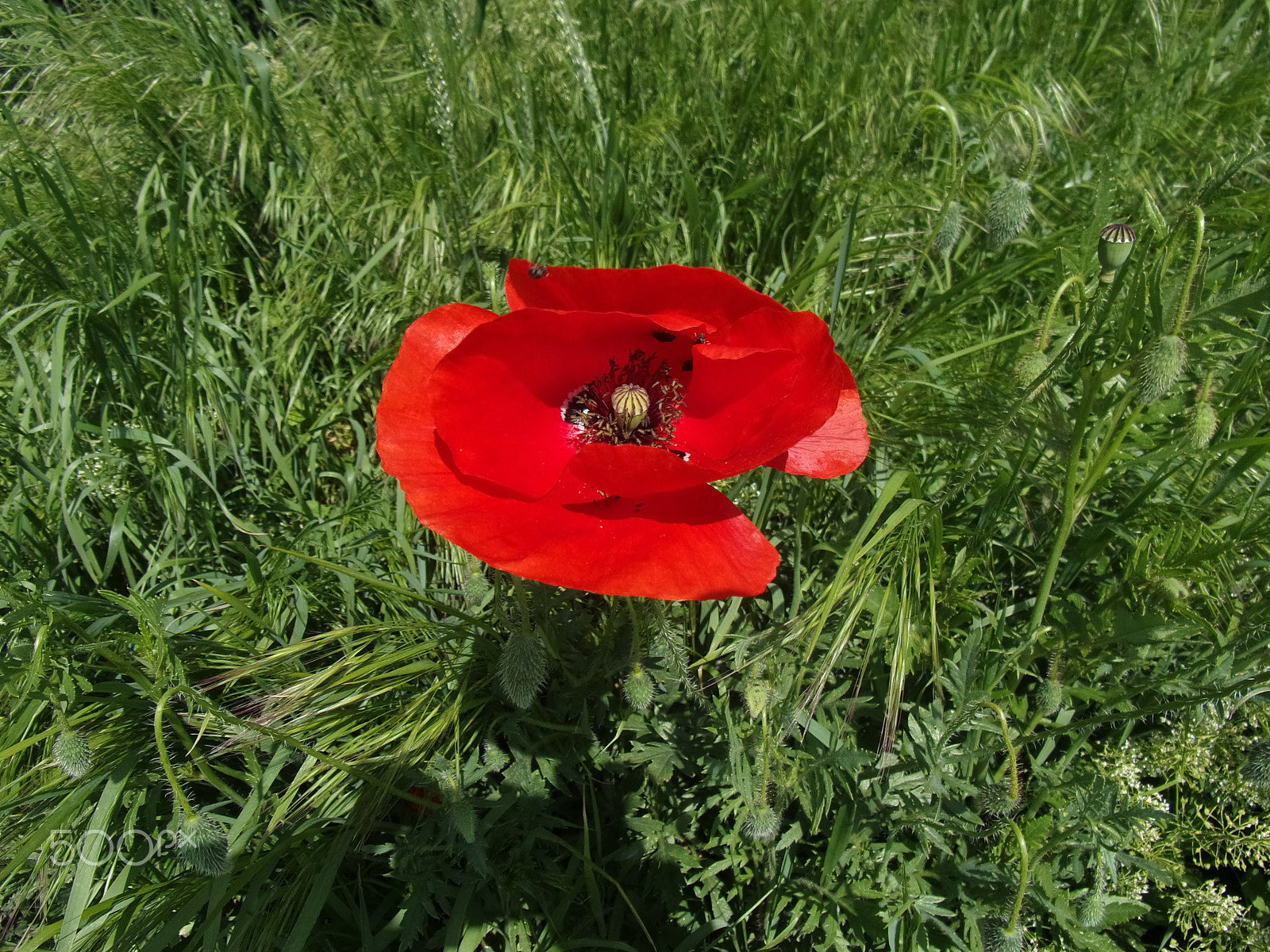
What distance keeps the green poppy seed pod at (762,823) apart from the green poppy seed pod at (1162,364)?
1.05m

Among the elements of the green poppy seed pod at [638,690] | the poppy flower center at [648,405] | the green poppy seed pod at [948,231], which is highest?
the green poppy seed pod at [948,231]

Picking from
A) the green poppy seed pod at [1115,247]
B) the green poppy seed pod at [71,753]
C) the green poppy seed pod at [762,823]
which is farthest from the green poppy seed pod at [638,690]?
the green poppy seed pod at [1115,247]

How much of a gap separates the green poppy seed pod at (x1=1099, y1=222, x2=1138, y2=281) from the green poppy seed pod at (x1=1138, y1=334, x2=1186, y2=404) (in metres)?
0.16

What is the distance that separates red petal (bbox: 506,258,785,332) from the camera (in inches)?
59.7

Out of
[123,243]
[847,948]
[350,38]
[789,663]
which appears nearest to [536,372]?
[789,663]

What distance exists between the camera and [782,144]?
286 centimetres

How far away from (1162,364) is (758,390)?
71 centimetres

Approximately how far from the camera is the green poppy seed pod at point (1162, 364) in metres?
1.46

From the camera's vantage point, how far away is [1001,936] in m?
1.55

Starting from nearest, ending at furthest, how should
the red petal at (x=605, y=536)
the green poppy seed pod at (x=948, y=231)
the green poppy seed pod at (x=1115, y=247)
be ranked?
the red petal at (x=605, y=536), the green poppy seed pod at (x=1115, y=247), the green poppy seed pod at (x=948, y=231)

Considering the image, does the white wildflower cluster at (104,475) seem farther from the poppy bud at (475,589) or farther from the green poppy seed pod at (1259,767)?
the green poppy seed pod at (1259,767)

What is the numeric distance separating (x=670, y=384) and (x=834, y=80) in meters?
1.77

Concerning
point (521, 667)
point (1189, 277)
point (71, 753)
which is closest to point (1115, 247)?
point (1189, 277)

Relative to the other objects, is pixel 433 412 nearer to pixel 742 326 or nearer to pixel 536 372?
pixel 536 372
